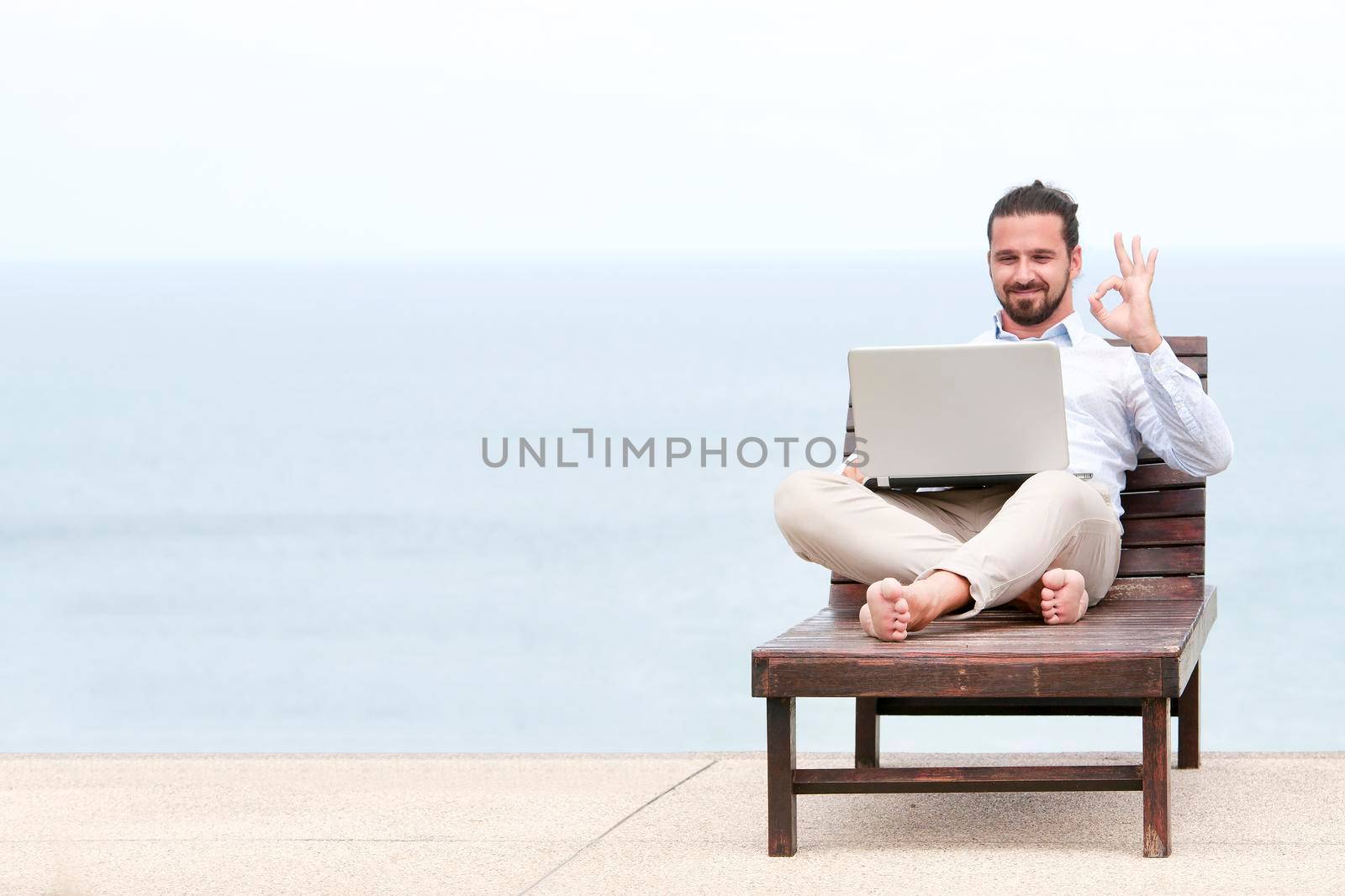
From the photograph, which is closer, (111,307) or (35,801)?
(35,801)

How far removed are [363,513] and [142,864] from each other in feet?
44.9

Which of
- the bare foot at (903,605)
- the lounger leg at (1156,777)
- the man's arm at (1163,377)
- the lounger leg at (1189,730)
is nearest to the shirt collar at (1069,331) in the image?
the man's arm at (1163,377)

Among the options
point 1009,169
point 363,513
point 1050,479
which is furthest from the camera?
point 363,513

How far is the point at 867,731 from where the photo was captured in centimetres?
342

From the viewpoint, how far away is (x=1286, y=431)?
53.4ft

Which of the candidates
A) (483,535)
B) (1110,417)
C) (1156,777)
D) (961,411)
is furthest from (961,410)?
(483,535)

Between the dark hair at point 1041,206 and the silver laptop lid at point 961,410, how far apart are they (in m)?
0.61

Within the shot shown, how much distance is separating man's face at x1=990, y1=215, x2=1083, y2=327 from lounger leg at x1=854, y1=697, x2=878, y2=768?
0.89m

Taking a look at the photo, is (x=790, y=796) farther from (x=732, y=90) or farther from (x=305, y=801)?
(x=732, y=90)

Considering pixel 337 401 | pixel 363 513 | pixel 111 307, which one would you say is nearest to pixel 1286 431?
pixel 363 513

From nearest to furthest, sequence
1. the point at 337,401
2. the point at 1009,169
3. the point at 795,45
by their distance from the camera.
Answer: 1. the point at 1009,169
2. the point at 795,45
3. the point at 337,401

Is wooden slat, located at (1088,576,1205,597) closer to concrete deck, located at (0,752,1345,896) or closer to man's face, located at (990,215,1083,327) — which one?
concrete deck, located at (0,752,1345,896)

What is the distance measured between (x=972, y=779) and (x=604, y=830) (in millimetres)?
678

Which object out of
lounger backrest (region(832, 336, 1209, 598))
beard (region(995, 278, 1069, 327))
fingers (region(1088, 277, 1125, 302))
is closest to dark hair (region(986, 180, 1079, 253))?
beard (region(995, 278, 1069, 327))
